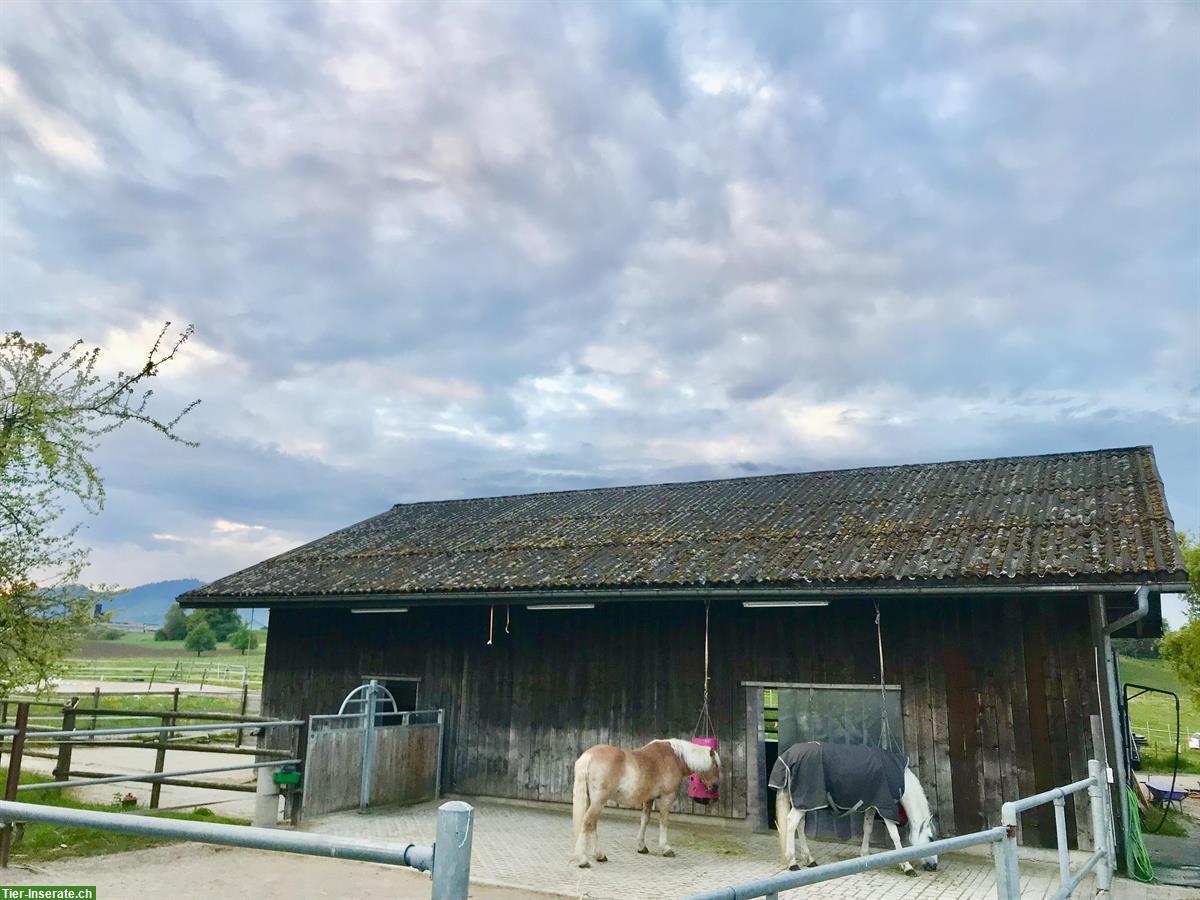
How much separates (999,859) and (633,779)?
5.77 m

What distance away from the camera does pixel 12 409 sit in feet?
37.7

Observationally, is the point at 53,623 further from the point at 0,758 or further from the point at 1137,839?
the point at 1137,839

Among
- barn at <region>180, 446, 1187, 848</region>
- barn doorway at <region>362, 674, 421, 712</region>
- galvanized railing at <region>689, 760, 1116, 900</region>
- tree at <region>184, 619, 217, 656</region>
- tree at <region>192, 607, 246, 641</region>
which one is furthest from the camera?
tree at <region>192, 607, 246, 641</region>

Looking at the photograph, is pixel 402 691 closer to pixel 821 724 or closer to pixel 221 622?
pixel 821 724

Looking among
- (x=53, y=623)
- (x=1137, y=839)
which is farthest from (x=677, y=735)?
(x=53, y=623)

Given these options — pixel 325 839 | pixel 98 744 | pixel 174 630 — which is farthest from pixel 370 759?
pixel 174 630

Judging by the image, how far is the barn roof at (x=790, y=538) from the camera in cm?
1026

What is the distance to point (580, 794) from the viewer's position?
30.6 feet

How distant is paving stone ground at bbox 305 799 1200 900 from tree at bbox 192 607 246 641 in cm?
8175

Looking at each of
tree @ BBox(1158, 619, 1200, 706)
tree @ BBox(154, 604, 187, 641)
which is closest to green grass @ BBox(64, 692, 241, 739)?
tree @ BBox(1158, 619, 1200, 706)

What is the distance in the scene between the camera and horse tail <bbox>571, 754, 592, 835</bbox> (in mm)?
9280

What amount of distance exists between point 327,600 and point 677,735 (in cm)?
635

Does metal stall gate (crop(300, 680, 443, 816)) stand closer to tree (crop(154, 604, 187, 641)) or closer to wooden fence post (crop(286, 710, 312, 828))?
wooden fence post (crop(286, 710, 312, 828))

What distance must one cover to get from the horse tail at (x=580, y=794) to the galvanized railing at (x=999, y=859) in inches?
180
